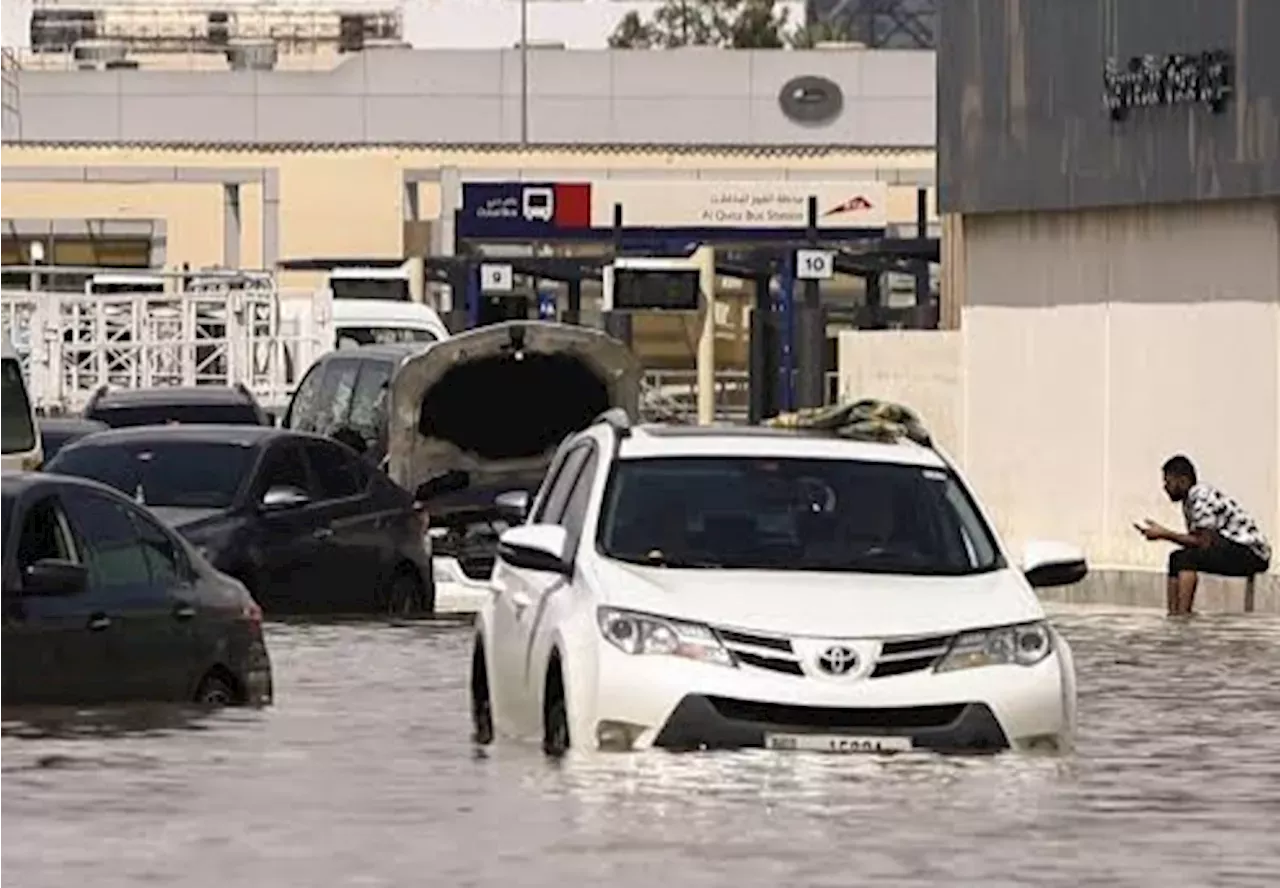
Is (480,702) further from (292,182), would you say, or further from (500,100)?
(500,100)

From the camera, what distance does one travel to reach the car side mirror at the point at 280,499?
27438mm

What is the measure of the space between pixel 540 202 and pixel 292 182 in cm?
1400

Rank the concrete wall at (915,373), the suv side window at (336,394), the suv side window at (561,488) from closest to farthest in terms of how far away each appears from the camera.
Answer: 1. the suv side window at (561,488)
2. the suv side window at (336,394)
3. the concrete wall at (915,373)

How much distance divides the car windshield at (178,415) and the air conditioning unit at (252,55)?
176 feet

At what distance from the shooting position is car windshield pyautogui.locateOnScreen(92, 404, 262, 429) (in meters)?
36.8

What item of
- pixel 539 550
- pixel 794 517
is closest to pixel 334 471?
pixel 794 517

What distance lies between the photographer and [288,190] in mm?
79312

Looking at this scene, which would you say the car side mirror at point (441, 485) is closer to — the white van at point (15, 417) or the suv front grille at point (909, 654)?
the white van at point (15, 417)

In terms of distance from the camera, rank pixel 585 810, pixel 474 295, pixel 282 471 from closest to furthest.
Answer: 1. pixel 585 810
2. pixel 282 471
3. pixel 474 295

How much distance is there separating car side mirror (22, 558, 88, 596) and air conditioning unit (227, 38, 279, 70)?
238 feet

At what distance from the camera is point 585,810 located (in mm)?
14422

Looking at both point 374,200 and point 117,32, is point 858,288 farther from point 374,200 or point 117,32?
point 117,32

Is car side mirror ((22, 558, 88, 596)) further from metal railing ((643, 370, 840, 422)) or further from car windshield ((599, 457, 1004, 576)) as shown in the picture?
metal railing ((643, 370, 840, 422))

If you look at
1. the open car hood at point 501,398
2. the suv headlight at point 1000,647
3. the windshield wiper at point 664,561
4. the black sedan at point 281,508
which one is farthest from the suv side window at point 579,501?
the open car hood at point 501,398
